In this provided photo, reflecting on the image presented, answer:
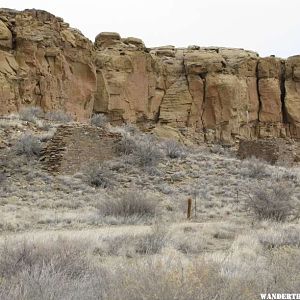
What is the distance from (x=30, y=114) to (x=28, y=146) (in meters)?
6.64

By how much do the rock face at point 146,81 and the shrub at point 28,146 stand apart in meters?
8.62

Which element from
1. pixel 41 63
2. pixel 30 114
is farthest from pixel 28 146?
pixel 41 63

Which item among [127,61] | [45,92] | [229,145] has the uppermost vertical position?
[127,61]

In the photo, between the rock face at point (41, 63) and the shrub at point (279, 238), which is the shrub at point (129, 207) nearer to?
the shrub at point (279, 238)

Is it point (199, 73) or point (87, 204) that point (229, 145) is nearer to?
point (199, 73)

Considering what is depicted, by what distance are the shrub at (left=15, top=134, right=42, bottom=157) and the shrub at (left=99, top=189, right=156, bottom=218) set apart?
7.17m

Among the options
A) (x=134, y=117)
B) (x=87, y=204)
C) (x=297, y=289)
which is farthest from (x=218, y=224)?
(x=134, y=117)

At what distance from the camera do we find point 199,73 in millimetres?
42281

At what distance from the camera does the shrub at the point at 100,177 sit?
17.7 meters

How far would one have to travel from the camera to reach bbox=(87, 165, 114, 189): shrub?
17656 millimetres

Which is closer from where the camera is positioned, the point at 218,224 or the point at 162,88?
the point at 218,224

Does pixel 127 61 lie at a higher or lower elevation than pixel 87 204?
higher

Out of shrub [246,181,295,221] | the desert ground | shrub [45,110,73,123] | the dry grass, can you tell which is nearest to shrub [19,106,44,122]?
the desert ground

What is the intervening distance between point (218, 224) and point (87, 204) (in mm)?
4644
